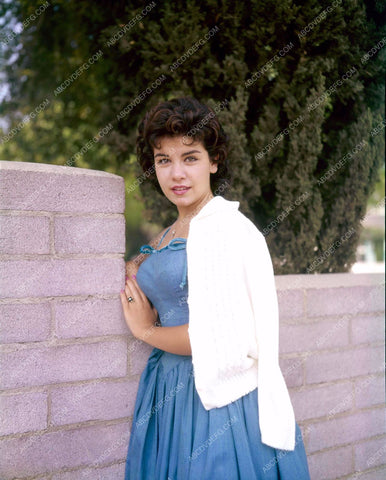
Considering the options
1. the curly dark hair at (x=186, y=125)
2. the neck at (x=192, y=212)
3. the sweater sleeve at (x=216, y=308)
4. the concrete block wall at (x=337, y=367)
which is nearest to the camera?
the sweater sleeve at (x=216, y=308)

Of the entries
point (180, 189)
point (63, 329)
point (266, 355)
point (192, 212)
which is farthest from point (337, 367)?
point (63, 329)

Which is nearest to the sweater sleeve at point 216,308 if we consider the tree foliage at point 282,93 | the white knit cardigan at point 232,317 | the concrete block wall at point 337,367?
the white knit cardigan at point 232,317

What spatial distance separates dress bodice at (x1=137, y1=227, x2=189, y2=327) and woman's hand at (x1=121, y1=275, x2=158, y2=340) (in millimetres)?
35

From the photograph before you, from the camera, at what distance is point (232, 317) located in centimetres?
166

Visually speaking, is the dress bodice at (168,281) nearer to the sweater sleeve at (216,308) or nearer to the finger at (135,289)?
the finger at (135,289)

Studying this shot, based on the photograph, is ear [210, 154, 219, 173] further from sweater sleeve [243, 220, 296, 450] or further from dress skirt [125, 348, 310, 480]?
dress skirt [125, 348, 310, 480]

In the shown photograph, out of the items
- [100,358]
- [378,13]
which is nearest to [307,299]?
[100,358]

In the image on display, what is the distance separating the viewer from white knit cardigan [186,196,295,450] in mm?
1649

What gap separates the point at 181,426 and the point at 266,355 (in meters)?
0.44

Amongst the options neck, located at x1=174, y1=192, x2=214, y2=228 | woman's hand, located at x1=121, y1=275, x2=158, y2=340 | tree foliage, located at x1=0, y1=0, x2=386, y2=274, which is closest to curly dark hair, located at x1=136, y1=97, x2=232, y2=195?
neck, located at x1=174, y1=192, x2=214, y2=228

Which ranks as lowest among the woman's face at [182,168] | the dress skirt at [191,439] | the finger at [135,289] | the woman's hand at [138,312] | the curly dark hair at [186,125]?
the dress skirt at [191,439]

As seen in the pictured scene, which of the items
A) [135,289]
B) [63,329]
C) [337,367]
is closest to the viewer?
[63,329]

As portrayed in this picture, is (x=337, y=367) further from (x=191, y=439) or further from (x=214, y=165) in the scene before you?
(x=214, y=165)

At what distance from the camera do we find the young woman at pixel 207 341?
1.66 meters
